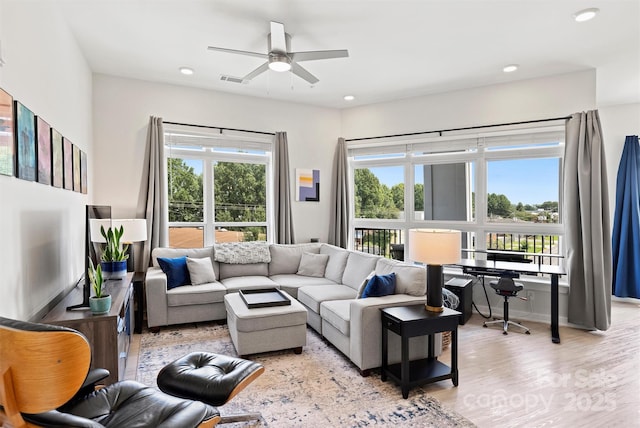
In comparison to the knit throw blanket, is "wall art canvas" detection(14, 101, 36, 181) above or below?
above

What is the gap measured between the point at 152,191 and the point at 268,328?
2.42m

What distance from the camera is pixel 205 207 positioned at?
16.2 ft

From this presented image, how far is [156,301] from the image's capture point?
3.74 m

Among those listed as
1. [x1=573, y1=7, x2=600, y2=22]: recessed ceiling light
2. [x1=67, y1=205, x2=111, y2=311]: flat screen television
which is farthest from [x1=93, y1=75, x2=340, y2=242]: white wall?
[x1=573, y1=7, x2=600, y2=22]: recessed ceiling light

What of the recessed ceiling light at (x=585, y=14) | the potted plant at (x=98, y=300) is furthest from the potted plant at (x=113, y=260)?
the recessed ceiling light at (x=585, y=14)

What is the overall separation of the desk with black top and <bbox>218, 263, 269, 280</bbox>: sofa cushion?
2.49 meters

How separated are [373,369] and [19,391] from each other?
2.36 metres

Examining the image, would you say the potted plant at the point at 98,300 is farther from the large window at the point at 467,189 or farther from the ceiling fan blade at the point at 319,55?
the large window at the point at 467,189

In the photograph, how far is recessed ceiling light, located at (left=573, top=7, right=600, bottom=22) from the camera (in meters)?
2.76

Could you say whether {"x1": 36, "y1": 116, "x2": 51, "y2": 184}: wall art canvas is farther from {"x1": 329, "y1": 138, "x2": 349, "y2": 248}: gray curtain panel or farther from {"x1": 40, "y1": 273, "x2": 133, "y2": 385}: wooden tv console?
{"x1": 329, "y1": 138, "x2": 349, "y2": 248}: gray curtain panel

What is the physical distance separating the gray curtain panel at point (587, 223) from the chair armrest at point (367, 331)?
2.46 m

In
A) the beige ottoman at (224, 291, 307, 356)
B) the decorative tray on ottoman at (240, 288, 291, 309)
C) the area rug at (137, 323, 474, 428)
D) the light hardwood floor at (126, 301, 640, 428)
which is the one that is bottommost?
the light hardwood floor at (126, 301, 640, 428)

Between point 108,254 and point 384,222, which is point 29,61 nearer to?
point 108,254

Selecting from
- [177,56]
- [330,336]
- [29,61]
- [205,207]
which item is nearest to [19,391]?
[29,61]
